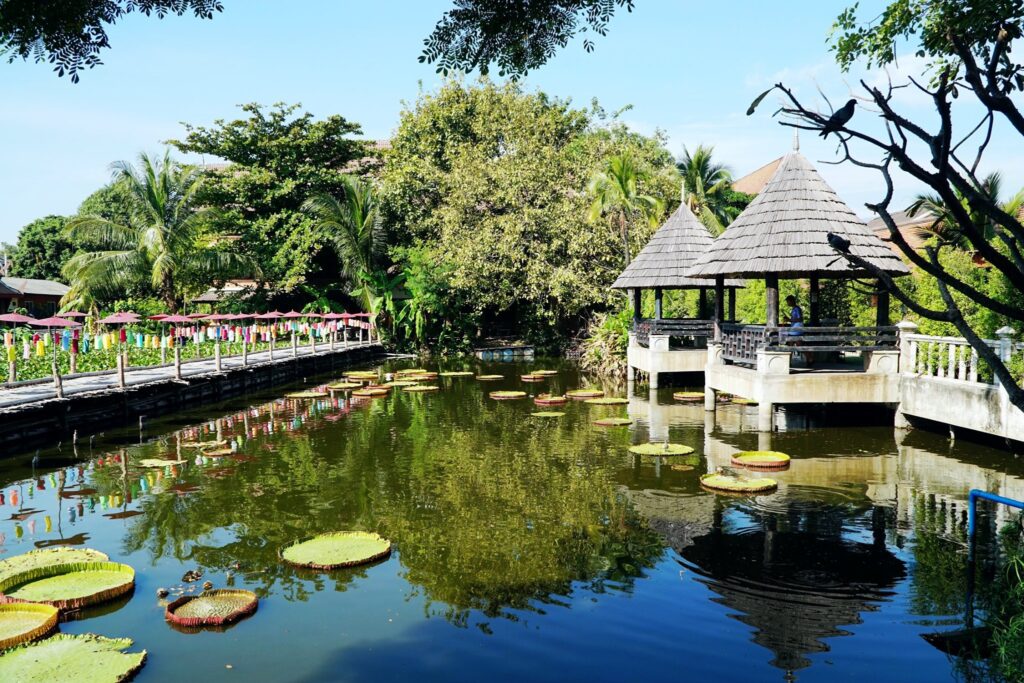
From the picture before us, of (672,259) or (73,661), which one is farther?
Result: (672,259)

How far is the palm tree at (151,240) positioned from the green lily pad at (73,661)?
81.3ft

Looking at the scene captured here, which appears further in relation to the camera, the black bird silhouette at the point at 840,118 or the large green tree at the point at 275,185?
the large green tree at the point at 275,185

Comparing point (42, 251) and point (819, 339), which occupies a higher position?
point (42, 251)

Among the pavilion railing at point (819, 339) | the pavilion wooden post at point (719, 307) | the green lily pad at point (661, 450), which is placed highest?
the pavilion wooden post at point (719, 307)

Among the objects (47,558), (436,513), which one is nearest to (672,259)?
(436,513)

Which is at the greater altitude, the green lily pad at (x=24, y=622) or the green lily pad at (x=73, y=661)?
the green lily pad at (x=24, y=622)

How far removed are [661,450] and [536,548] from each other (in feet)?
14.7

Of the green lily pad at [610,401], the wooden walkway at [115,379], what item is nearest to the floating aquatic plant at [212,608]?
the wooden walkway at [115,379]

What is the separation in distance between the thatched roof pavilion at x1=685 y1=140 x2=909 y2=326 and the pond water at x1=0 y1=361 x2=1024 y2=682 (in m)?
2.89

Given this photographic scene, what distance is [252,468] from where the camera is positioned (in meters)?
11.2

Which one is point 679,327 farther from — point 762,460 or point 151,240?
point 151,240

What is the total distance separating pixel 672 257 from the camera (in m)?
20.0

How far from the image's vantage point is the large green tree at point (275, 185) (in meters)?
32.2

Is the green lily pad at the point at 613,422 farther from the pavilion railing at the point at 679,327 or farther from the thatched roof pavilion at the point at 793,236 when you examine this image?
the pavilion railing at the point at 679,327
